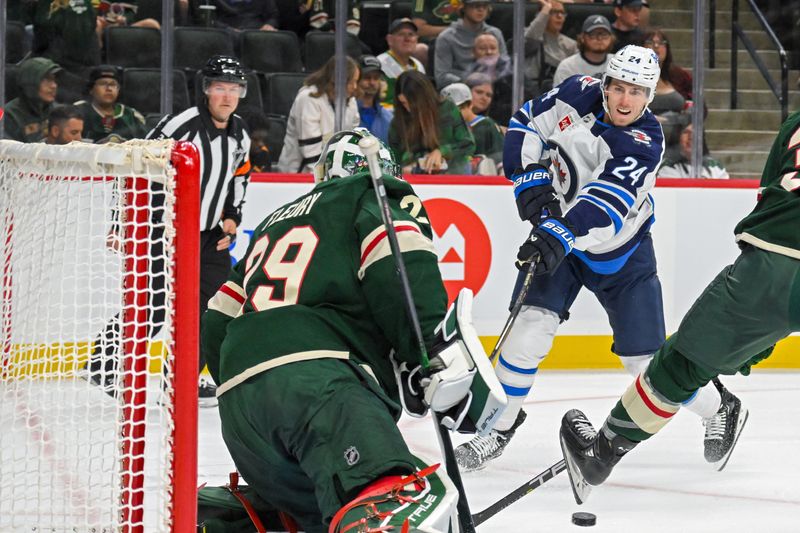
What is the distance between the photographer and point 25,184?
2.04m

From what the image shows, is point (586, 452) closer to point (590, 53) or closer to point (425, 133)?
point (425, 133)

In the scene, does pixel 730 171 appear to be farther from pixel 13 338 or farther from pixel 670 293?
pixel 13 338

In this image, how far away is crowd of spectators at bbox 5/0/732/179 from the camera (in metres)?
4.90

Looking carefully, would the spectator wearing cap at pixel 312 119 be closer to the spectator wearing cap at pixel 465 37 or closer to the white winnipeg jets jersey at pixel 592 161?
the spectator wearing cap at pixel 465 37

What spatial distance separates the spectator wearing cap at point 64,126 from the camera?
15.9 ft

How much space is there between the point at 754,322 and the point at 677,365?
0.20 metres

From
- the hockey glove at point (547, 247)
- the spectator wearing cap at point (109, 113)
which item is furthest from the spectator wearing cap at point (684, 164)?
the hockey glove at point (547, 247)

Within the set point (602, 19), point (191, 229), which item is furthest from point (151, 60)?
point (191, 229)

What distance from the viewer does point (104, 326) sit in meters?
2.03

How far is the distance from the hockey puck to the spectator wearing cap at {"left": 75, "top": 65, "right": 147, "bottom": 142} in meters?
2.80

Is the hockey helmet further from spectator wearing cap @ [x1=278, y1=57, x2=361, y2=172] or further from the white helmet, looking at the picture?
the white helmet

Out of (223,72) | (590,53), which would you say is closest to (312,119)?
(223,72)

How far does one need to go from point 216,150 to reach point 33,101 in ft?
4.15

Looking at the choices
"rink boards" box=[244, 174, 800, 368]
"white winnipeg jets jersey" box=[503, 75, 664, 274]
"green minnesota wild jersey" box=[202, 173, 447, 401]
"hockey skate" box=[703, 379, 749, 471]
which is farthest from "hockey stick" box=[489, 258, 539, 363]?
"rink boards" box=[244, 174, 800, 368]
